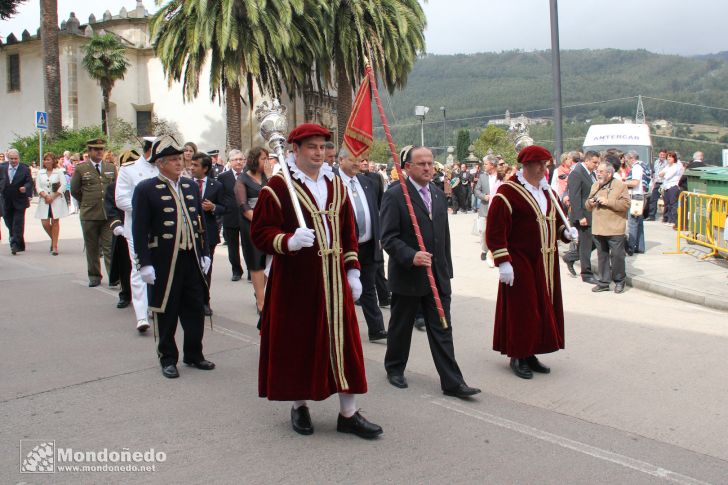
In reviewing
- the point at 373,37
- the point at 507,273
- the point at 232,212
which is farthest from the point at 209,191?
the point at 373,37

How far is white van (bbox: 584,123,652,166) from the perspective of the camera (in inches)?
816

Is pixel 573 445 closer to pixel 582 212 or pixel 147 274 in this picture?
pixel 147 274

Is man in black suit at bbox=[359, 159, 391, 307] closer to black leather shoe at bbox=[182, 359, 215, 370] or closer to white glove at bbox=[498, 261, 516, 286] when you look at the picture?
white glove at bbox=[498, 261, 516, 286]

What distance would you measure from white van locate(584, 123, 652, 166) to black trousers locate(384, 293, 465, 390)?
16734 millimetres

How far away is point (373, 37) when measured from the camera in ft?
90.9

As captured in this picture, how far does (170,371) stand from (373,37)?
23920 mm

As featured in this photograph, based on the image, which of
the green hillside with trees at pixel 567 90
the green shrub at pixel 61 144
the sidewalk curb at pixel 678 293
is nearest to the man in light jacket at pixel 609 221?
the sidewalk curb at pixel 678 293

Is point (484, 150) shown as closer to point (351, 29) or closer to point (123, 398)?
point (351, 29)

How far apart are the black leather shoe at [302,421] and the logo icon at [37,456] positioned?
146 centimetres

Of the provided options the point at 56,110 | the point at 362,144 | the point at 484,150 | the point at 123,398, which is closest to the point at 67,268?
the point at 123,398

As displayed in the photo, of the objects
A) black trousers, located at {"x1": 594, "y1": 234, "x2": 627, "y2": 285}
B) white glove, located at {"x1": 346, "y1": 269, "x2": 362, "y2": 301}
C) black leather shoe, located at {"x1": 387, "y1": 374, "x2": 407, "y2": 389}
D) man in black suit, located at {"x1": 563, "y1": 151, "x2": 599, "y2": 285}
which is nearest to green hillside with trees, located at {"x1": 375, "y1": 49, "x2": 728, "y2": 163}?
man in black suit, located at {"x1": 563, "y1": 151, "x2": 599, "y2": 285}

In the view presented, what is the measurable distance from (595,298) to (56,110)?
94.3 feet

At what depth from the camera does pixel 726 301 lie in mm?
8672

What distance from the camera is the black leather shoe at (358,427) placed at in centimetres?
447
